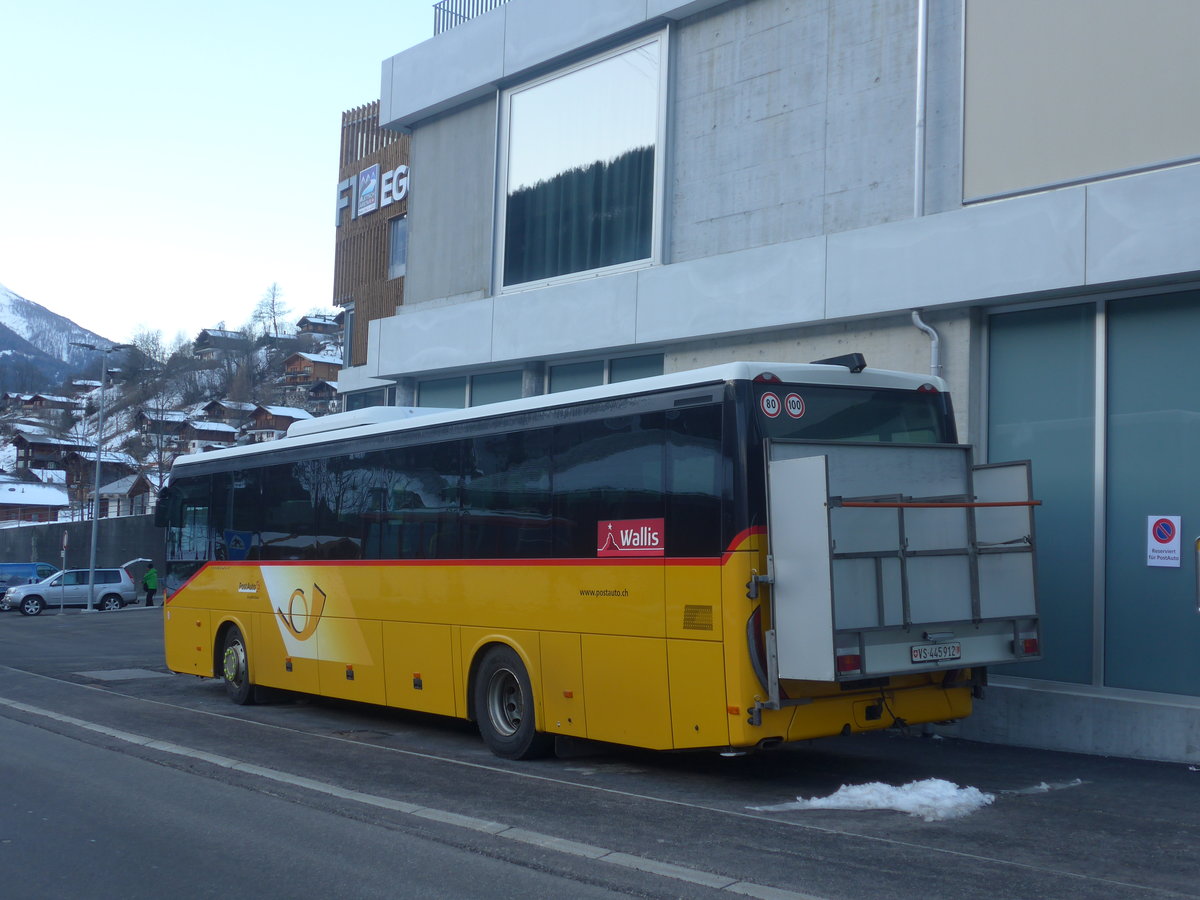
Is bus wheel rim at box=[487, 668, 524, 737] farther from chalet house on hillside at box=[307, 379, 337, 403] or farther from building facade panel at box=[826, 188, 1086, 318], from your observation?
chalet house on hillside at box=[307, 379, 337, 403]

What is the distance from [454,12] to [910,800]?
710 inches

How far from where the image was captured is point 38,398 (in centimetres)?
13788

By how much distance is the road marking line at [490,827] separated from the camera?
21.1 ft

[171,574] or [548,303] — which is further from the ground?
[548,303]

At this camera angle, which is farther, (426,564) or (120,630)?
(120,630)

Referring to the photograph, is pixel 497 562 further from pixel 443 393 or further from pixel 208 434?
pixel 208 434

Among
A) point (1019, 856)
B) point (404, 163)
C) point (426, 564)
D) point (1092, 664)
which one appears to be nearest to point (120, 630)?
point (404, 163)

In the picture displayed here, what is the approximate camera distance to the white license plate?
9.09 metres

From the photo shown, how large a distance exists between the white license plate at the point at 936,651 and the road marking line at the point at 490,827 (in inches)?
120

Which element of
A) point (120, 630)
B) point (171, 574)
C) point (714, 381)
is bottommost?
point (120, 630)

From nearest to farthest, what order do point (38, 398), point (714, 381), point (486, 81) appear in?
point (714, 381)
point (486, 81)
point (38, 398)

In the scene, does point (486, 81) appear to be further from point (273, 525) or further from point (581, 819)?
point (581, 819)

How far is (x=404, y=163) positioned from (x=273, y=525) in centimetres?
1558

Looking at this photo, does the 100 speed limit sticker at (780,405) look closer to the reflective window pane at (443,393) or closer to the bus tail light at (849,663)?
the bus tail light at (849,663)
